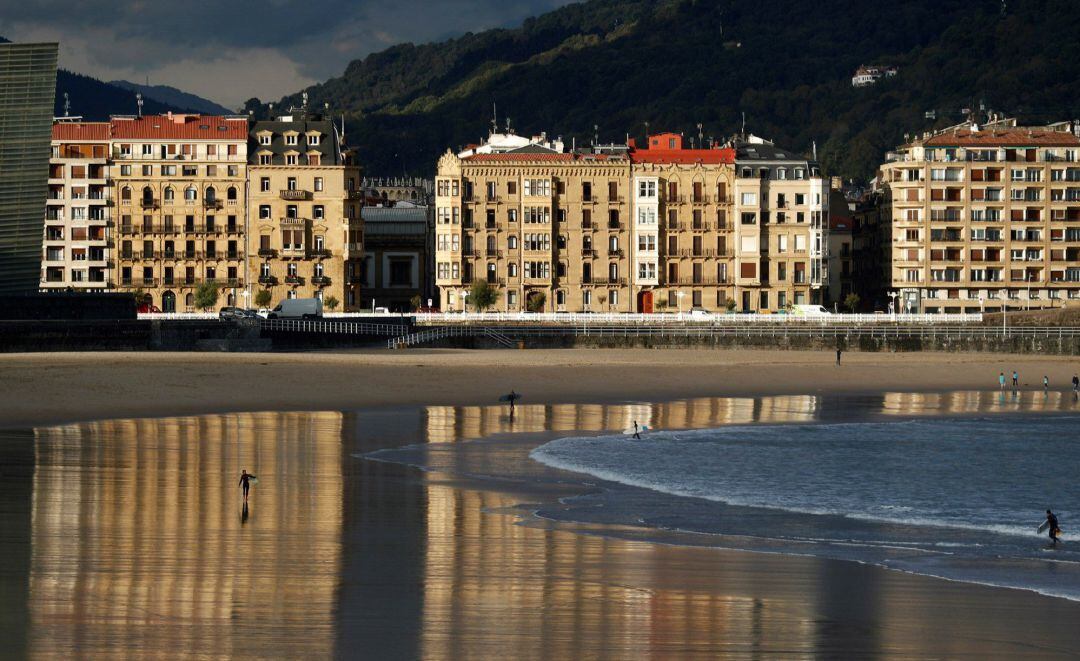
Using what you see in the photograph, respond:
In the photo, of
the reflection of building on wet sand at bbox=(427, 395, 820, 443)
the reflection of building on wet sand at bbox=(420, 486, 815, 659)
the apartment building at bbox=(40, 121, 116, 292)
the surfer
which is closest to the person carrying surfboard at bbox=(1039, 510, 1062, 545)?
the surfer

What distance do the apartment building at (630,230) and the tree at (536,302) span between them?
0.65 ft

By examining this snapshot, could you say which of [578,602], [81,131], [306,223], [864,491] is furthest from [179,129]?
[578,602]

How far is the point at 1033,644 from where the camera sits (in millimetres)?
19031

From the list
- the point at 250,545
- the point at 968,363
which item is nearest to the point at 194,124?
the point at 968,363

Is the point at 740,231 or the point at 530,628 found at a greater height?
the point at 740,231

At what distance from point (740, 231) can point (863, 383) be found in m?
47.4

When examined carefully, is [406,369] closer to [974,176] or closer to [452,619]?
[452,619]

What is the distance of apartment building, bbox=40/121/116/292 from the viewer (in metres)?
114

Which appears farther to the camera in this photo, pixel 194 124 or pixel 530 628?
pixel 194 124

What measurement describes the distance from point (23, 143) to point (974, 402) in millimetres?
42013

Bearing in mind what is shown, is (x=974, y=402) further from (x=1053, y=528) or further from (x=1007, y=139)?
(x=1007, y=139)

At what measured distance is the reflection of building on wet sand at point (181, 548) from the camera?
738 inches

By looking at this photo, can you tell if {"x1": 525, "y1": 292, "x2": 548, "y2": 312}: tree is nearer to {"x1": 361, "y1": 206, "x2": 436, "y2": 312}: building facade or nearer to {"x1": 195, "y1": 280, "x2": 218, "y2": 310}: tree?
{"x1": 361, "y1": 206, "x2": 436, "y2": 312}: building facade

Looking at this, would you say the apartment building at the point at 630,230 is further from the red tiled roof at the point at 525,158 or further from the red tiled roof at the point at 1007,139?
the red tiled roof at the point at 1007,139
